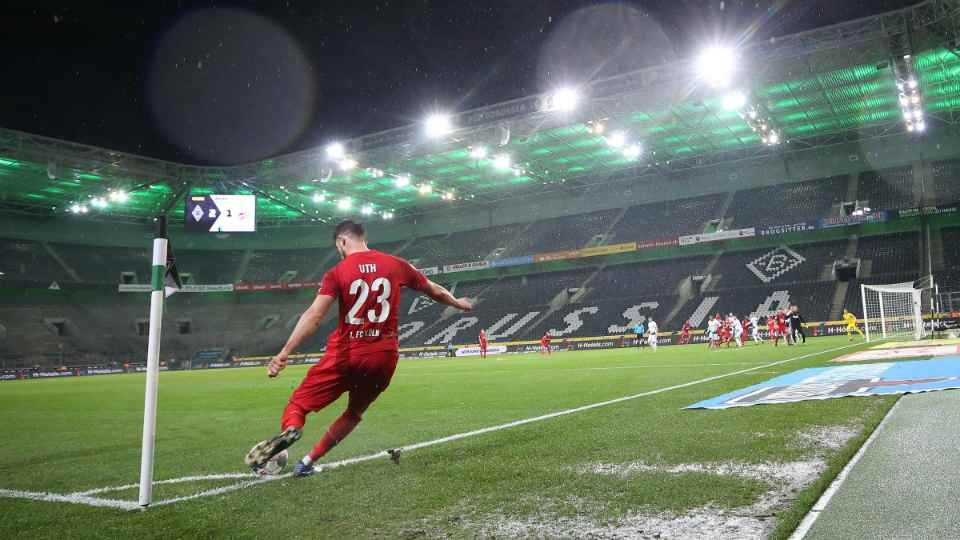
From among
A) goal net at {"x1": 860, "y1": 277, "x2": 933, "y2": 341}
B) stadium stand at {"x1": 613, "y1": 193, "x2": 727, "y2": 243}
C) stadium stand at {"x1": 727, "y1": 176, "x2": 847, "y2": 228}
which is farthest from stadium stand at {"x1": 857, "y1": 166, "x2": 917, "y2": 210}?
goal net at {"x1": 860, "y1": 277, "x2": 933, "y2": 341}

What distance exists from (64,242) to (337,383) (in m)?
57.8

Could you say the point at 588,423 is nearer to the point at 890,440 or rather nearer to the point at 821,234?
the point at 890,440

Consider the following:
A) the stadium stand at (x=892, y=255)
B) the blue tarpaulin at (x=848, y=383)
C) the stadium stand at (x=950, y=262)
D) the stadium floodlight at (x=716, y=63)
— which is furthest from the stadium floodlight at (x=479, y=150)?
the blue tarpaulin at (x=848, y=383)

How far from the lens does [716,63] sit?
90.3 ft

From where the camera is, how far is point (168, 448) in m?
6.68

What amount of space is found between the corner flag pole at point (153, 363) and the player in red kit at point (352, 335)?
787 mm

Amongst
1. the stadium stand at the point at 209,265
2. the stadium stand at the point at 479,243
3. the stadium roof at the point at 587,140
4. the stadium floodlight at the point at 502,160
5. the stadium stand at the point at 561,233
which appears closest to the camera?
the stadium roof at the point at 587,140

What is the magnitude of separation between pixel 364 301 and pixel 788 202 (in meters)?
45.4

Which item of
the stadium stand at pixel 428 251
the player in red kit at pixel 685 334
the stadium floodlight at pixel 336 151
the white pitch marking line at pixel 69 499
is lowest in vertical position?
the white pitch marking line at pixel 69 499

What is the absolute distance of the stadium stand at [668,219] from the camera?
152ft

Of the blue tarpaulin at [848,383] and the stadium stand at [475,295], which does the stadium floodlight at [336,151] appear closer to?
the stadium stand at [475,295]

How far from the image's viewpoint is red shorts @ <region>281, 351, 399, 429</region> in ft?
14.8

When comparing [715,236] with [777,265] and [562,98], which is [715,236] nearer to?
[777,265]

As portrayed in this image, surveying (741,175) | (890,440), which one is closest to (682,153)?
(741,175)
